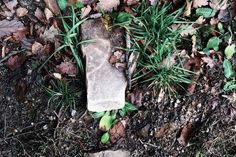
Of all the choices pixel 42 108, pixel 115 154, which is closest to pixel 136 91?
pixel 115 154

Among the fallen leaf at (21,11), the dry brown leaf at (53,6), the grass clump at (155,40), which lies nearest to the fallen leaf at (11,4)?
the fallen leaf at (21,11)

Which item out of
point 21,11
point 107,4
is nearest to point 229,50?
point 107,4

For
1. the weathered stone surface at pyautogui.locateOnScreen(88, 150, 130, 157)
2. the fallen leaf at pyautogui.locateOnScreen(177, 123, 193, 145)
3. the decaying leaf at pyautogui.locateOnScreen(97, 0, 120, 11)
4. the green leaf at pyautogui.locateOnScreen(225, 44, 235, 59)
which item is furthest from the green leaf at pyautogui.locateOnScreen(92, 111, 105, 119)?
the green leaf at pyautogui.locateOnScreen(225, 44, 235, 59)

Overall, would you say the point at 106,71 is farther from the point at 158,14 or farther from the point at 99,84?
the point at 158,14

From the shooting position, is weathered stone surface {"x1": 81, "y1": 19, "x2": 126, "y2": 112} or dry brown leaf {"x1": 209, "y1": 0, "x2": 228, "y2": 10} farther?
dry brown leaf {"x1": 209, "y1": 0, "x2": 228, "y2": 10}

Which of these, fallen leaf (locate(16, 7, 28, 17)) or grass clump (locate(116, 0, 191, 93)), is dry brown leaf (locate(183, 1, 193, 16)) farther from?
fallen leaf (locate(16, 7, 28, 17))
